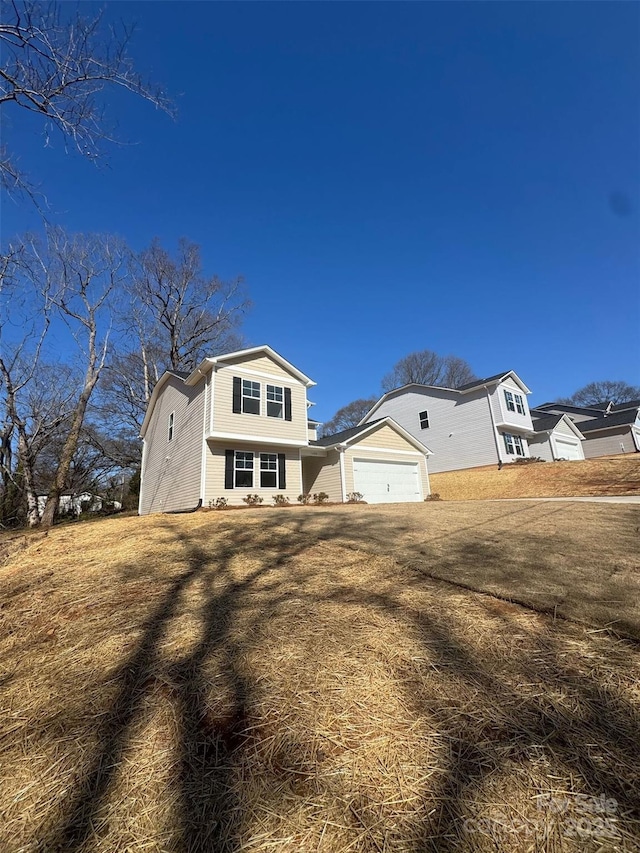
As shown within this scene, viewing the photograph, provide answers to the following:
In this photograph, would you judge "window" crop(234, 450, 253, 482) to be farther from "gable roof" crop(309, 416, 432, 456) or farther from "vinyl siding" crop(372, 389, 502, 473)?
"vinyl siding" crop(372, 389, 502, 473)

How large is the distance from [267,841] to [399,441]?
17.4 meters

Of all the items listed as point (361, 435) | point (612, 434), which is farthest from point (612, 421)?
point (361, 435)

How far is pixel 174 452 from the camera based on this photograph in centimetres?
1517

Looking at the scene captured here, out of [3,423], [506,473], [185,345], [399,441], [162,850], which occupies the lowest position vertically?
[162,850]

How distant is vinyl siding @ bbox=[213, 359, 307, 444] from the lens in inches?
513

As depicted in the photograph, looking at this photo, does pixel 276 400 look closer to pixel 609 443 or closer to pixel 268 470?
pixel 268 470

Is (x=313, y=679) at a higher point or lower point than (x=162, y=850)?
higher

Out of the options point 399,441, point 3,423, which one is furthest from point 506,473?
point 3,423

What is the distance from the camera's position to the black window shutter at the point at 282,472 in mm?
14390

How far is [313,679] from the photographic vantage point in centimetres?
193

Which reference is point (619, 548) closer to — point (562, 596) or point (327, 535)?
point (562, 596)

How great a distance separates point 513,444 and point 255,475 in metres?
16.0

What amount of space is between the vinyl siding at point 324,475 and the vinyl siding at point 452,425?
31.0ft

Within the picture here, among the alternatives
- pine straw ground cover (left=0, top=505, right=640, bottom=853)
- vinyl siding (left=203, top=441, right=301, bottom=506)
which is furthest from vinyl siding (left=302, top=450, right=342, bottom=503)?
pine straw ground cover (left=0, top=505, right=640, bottom=853)
